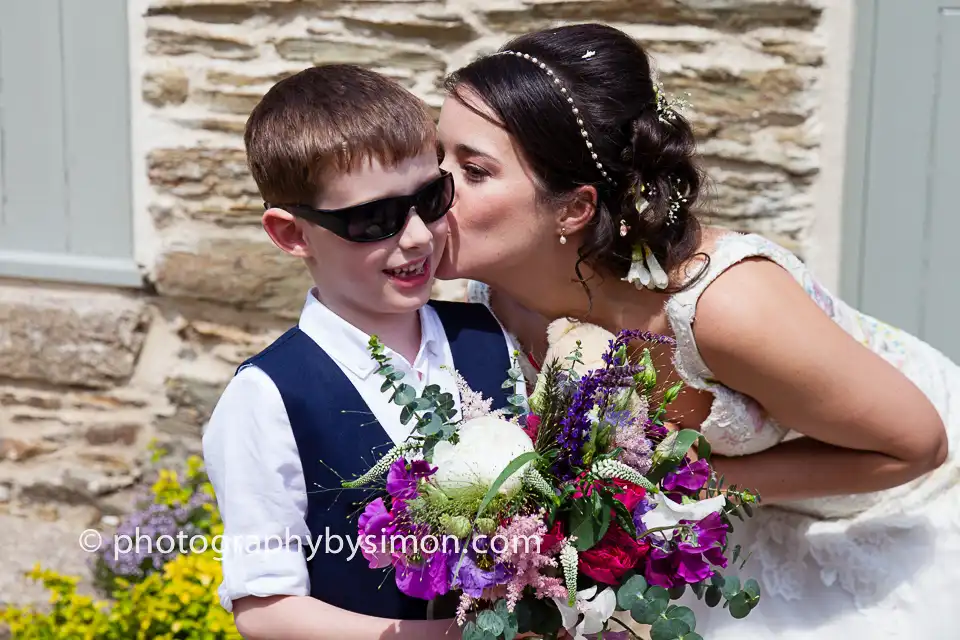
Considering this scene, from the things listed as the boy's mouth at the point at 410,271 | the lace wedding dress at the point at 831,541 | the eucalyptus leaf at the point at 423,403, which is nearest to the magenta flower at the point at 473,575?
the eucalyptus leaf at the point at 423,403

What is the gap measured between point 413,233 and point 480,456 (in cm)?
51

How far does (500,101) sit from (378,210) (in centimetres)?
40

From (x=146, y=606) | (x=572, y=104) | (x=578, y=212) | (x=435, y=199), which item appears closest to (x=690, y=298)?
(x=578, y=212)

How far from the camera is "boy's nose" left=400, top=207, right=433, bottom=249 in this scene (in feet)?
5.91

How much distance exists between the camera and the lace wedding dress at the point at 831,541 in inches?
84.3

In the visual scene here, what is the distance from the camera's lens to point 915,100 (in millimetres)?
3289

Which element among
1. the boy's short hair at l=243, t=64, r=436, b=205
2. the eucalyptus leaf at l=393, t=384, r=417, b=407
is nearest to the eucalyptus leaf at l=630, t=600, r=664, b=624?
the eucalyptus leaf at l=393, t=384, r=417, b=407

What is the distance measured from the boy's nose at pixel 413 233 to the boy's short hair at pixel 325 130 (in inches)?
4.1

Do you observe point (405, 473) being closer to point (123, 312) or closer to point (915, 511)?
point (915, 511)

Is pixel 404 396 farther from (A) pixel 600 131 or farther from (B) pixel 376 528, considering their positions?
(A) pixel 600 131

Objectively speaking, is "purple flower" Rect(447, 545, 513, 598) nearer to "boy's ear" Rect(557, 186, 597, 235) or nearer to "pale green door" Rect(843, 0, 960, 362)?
"boy's ear" Rect(557, 186, 597, 235)

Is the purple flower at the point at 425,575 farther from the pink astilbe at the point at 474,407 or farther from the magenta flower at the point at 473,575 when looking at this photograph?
the pink astilbe at the point at 474,407

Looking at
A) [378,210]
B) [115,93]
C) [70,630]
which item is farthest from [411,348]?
[115,93]

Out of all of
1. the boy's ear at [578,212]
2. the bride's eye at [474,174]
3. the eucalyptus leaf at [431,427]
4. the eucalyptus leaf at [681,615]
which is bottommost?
the eucalyptus leaf at [681,615]
